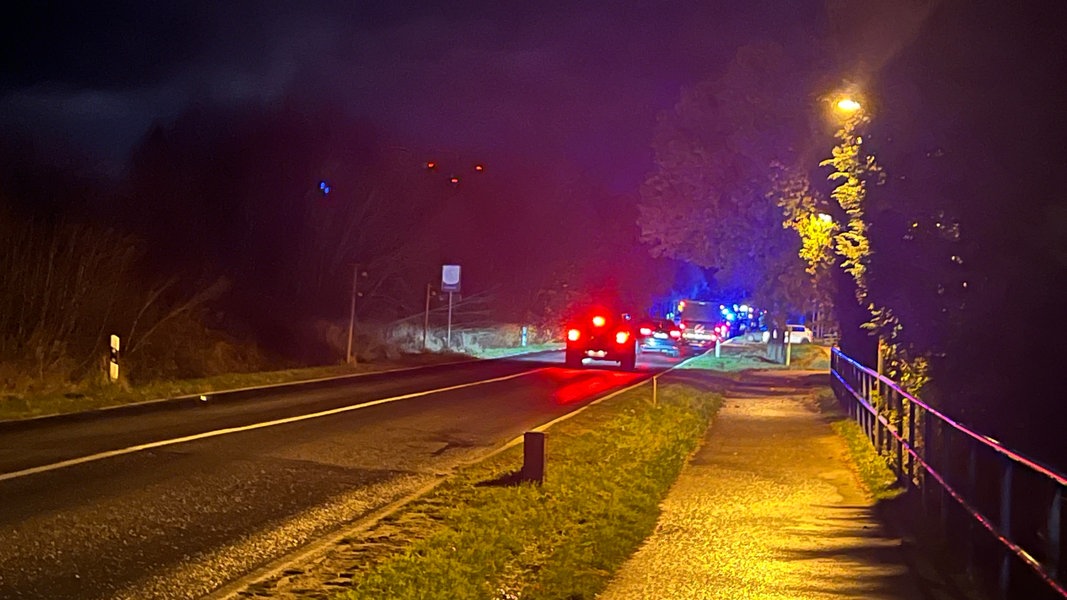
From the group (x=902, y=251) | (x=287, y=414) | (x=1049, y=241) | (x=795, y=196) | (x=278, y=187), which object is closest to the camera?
(x=1049, y=241)

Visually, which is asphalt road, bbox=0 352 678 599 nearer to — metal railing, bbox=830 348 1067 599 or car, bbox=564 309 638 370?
metal railing, bbox=830 348 1067 599

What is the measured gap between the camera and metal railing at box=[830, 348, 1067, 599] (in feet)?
21.4

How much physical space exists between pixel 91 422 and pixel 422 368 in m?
15.9

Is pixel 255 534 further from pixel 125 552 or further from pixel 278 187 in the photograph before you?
pixel 278 187

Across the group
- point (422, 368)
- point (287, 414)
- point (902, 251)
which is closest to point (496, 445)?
point (287, 414)

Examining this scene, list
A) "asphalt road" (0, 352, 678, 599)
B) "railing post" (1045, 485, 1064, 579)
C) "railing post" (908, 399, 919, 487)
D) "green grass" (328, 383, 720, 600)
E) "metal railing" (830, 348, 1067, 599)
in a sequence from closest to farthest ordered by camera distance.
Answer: "railing post" (1045, 485, 1064, 579) → "metal railing" (830, 348, 1067, 599) → "green grass" (328, 383, 720, 600) → "asphalt road" (0, 352, 678, 599) → "railing post" (908, 399, 919, 487)

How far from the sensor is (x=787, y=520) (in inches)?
410

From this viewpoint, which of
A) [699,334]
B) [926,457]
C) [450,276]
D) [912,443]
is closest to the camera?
[926,457]

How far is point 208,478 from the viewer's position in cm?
1153

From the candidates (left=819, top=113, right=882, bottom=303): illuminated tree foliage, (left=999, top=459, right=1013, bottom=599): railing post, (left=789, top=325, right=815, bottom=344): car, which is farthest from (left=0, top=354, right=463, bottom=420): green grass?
(left=789, top=325, right=815, bottom=344): car

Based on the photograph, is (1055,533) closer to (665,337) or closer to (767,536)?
(767,536)

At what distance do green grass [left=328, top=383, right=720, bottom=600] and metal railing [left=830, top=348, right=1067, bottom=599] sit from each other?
2517 mm

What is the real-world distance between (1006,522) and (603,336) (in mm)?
26498

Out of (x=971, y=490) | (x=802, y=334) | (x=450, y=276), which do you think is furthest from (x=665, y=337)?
(x=971, y=490)
